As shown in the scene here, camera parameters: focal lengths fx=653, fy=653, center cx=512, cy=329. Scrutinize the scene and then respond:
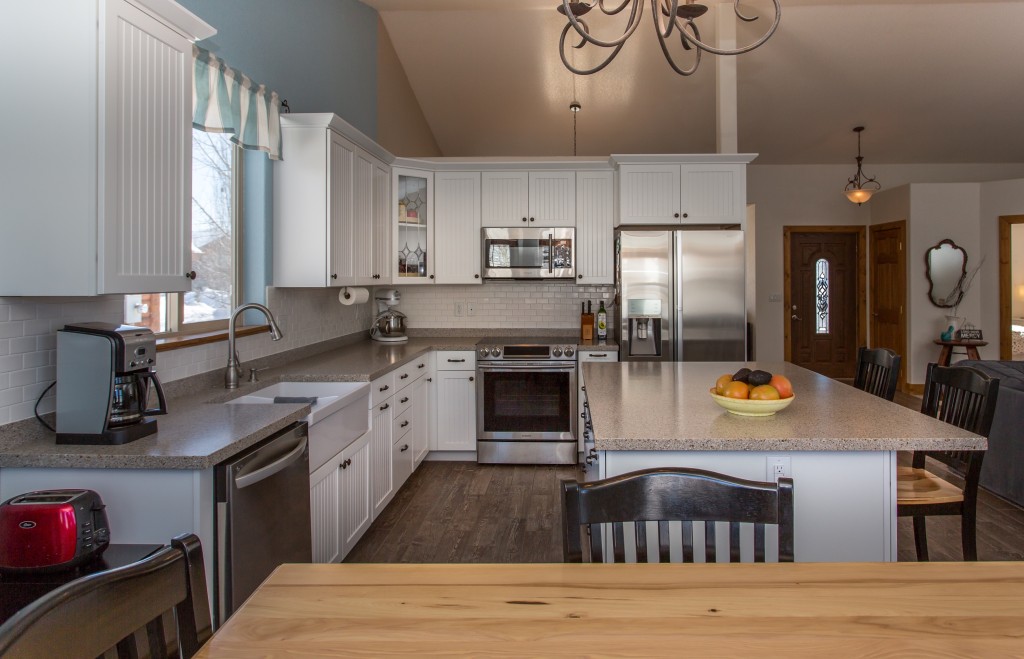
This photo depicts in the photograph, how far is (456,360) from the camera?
475cm

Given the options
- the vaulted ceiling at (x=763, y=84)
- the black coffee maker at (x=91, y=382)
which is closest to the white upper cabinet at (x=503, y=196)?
the vaulted ceiling at (x=763, y=84)

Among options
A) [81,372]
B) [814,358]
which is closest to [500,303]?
[81,372]

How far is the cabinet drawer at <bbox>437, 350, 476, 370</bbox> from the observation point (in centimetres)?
474

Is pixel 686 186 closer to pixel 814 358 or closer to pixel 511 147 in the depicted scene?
pixel 511 147

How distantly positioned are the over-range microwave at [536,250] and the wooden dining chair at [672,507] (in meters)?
3.88

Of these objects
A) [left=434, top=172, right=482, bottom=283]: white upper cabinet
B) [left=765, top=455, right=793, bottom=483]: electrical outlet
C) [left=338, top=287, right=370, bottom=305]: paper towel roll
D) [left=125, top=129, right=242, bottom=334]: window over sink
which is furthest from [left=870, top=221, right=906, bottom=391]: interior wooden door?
[left=125, top=129, right=242, bottom=334]: window over sink

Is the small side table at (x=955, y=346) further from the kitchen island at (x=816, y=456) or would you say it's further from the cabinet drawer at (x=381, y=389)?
the cabinet drawer at (x=381, y=389)

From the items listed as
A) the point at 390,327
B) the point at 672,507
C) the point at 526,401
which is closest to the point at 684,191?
the point at 526,401

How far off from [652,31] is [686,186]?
66.9 inches

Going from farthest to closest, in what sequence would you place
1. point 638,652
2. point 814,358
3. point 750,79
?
point 814,358, point 750,79, point 638,652

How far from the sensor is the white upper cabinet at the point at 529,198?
510 centimetres

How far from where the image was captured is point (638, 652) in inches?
32.6

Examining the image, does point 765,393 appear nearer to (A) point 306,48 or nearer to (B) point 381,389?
(B) point 381,389

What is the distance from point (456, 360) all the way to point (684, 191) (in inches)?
83.7
